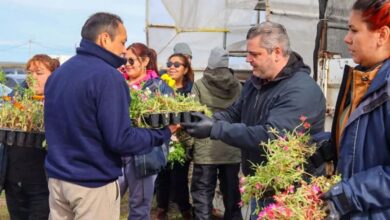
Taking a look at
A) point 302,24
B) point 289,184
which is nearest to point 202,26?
point 302,24

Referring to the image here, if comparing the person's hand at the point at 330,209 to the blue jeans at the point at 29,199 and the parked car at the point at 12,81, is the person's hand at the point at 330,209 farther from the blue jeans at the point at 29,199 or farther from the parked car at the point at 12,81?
the parked car at the point at 12,81

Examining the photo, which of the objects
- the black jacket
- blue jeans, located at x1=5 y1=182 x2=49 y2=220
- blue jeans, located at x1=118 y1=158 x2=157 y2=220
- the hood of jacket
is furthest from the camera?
the hood of jacket

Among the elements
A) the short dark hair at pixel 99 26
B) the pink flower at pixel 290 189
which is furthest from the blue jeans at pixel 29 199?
the pink flower at pixel 290 189

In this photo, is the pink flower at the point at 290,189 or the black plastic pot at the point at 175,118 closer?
the pink flower at the point at 290,189

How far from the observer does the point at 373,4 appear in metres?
1.77

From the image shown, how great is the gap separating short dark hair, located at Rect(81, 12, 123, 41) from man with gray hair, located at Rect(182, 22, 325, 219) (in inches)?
28.1

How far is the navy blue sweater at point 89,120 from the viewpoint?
2.49m

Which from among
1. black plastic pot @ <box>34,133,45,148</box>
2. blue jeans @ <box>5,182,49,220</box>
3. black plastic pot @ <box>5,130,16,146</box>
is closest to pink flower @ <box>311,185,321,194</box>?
black plastic pot @ <box>34,133,45,148</box>

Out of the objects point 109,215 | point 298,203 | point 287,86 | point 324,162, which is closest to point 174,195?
point 109,215

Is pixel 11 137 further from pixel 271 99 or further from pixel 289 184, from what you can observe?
pixel 289 184

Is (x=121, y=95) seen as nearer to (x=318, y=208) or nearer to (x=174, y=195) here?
(x=318, y=208)

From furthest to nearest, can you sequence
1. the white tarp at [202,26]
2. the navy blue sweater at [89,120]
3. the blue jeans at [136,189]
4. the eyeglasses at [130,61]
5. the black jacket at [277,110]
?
the white tarp at [202,26] → the eyeglasses at [130,61] → the blue jeans at [136,189] → the black jacket at [277,110] → the navy blue sweater at [89,120]

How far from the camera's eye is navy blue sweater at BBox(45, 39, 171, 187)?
8.16ft

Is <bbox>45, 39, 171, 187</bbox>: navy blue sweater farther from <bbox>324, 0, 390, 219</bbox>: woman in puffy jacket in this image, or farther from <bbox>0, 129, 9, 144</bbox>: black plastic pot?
<bbox>324, 0, 390, 219</bbox>: woman in puffy jacket
